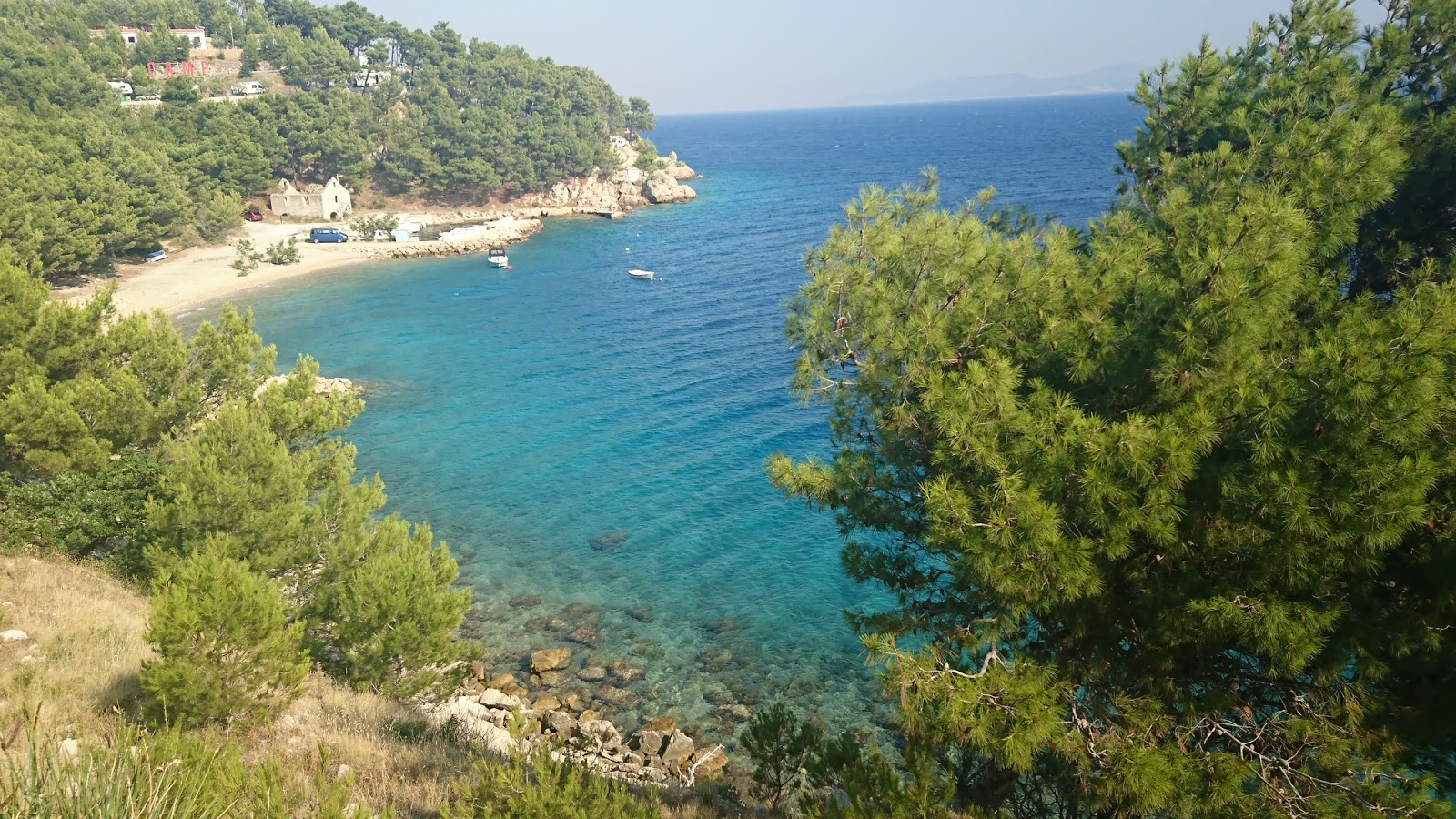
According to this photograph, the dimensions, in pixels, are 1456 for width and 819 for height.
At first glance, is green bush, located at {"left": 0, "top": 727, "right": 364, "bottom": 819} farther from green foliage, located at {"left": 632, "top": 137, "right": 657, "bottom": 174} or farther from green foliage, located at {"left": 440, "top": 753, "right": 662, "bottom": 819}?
green foliage, located at {"left": 632, "top": 137, "right": 657, "bottom": 174}

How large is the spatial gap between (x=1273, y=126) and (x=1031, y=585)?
8860 mm

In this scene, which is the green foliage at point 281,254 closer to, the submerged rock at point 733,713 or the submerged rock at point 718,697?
the submerged rock at point 718,697

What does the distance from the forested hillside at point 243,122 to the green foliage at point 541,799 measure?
4915 centimetres

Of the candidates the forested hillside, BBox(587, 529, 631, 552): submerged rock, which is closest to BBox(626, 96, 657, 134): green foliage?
the forested hillside

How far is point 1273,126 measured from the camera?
39.3 feet

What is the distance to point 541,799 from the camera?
23.1 feet

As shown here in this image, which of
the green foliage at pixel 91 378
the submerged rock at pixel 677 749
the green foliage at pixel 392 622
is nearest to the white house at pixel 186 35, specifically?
the green foliage at pixel 91 378

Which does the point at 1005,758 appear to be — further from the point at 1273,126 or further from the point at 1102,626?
the point at 1273,126

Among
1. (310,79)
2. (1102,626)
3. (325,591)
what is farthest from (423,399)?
(310,79)

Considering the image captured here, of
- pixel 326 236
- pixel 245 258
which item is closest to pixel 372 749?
pixel 245 258

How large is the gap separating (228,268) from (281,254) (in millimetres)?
4202

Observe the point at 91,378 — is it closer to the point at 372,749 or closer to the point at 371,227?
the point at 372,749

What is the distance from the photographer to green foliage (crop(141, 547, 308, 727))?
996 cm

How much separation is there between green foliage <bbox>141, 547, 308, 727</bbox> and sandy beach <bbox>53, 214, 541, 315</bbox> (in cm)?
3582
